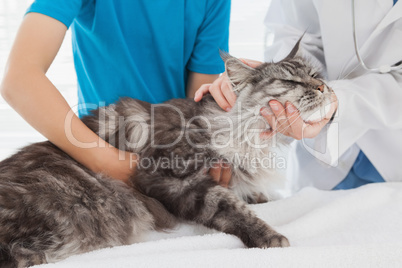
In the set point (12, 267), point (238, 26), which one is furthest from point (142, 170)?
point (238, 26)

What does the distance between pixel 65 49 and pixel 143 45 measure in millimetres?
1058

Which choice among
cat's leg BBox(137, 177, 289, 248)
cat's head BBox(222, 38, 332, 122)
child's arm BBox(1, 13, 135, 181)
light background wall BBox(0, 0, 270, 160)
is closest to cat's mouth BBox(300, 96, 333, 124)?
cat's head BBox(222, 38, 332, 122)

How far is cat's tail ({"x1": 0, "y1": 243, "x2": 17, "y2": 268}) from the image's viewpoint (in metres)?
0.82

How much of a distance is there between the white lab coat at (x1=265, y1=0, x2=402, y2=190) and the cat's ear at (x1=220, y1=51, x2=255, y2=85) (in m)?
0.33

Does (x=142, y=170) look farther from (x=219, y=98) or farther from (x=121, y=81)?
(x=121, y=81)

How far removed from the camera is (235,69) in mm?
1195

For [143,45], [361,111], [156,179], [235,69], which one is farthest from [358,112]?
[143,45]

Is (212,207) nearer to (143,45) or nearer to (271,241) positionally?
(271,241)

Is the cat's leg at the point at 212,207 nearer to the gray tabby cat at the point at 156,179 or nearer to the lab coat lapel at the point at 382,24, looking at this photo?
the gray tabby cat at the point at 156,179

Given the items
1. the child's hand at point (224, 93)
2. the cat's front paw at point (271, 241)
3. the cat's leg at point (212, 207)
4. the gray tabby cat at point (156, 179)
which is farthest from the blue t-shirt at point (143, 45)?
the cat's front paw at point (271, 241)

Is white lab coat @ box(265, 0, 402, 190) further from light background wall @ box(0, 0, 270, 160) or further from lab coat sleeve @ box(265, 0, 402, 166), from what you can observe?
light background wall @ box(0, 0, 270, 160)

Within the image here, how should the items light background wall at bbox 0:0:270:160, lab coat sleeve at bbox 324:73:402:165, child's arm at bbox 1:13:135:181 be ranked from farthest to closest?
Result: light background wall at bbox 0:0:270:160 < lab coat sleeve at bbox 324:73:402:165 < child's arm at bbox 1:13:135:181

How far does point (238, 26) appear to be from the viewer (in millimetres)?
2389

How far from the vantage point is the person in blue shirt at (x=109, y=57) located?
1.12 m
